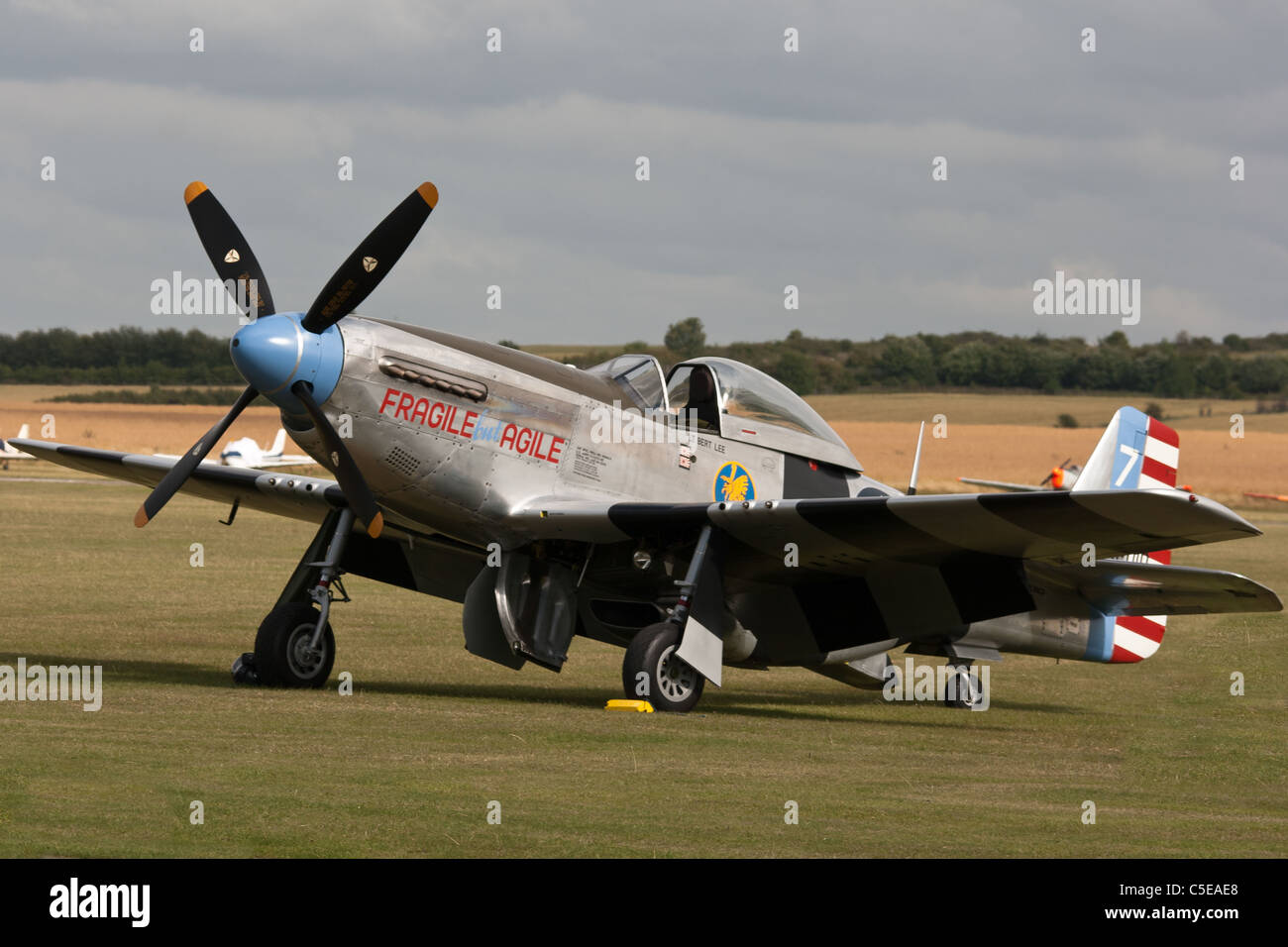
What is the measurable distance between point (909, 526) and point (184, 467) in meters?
5.75

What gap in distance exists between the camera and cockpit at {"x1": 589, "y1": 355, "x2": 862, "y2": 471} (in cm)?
1418

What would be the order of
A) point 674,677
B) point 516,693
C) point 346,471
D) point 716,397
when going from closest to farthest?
point 346,471 < point 674,677 < point 716,397 < point 516,693

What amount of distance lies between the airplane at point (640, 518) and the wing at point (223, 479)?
7 centimetres

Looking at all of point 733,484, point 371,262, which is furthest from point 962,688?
point 371,262

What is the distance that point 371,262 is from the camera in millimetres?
12539

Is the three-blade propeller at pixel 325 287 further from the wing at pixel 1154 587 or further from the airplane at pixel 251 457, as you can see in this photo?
the airplane at pixel 251 457

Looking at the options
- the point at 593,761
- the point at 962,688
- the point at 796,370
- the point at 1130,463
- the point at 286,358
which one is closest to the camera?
the point at 593,761

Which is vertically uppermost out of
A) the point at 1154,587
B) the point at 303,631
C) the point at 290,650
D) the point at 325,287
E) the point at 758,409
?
the point at 325,287

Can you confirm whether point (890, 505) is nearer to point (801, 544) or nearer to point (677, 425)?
point (801, 544)

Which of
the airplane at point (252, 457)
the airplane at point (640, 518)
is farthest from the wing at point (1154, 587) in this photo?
the airplane at point (252, 457)

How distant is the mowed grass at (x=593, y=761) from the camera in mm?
8016

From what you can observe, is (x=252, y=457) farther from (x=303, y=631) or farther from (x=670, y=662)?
(x=670, y=662)

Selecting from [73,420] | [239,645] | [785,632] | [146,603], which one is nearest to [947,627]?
[785,632]
